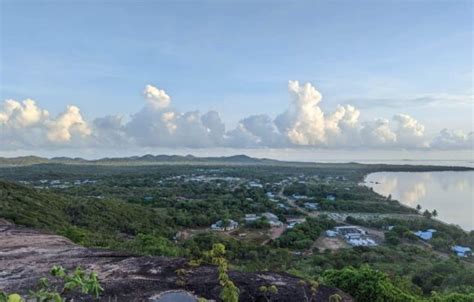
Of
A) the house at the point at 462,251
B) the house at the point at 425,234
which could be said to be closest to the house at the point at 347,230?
the house at the point at 425,234

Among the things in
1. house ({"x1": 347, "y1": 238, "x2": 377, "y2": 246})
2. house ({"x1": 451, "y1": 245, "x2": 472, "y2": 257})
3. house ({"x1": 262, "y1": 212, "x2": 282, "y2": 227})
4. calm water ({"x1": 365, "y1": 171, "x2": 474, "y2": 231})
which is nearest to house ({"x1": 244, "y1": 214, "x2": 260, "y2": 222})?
house ({"x1": 262, "y1": 212, "x2": 282, "y2": 227})

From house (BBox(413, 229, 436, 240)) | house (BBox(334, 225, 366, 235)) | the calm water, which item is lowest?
the calm water

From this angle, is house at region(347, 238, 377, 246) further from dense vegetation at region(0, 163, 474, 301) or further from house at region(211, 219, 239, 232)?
house at region(211, 219, 239, 232)

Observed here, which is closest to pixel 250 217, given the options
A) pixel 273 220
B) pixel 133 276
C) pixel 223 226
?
pixel 273 220

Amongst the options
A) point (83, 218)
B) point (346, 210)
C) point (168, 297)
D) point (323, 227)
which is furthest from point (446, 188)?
point (168, 297)

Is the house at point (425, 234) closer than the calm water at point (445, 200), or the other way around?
the house at point (425, 234)

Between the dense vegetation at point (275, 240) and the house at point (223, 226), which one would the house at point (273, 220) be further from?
the house at point (223, 226)
